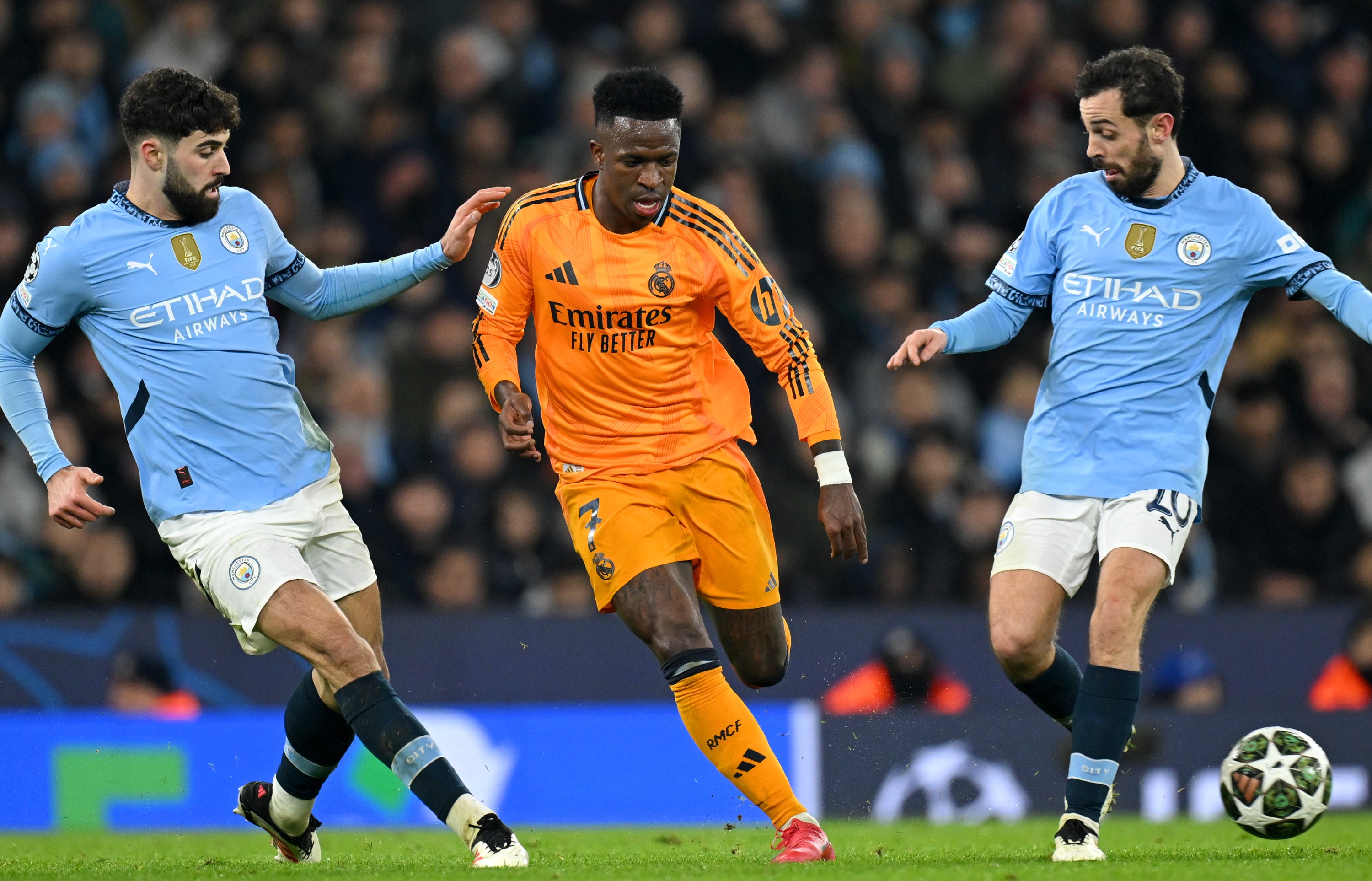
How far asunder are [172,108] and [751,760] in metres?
2.93

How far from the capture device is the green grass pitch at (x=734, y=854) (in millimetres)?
5551

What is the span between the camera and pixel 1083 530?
245 inches

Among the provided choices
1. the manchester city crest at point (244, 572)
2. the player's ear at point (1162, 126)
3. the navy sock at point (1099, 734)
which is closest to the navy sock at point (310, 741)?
the manchester city crest at point (244, 572)

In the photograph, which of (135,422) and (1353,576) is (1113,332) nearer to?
(135,422)

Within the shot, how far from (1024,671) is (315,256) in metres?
6.67

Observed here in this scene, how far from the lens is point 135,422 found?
6008 mm

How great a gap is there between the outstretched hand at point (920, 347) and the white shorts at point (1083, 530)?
623mm

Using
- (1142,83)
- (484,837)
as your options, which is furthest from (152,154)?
(1142,83)

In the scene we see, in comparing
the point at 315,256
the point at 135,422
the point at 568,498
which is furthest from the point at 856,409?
the point at 135,422

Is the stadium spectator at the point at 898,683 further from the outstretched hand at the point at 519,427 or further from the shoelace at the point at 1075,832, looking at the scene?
the outstretched hand at the point at 519,427

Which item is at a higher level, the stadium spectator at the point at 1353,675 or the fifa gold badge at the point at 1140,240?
the fifa gold badge at the point at 1140,240

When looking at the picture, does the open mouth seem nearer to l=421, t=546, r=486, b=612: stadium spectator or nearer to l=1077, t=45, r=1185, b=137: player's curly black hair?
l=1077, t=45, r=1185, b=137: player's curly black hair

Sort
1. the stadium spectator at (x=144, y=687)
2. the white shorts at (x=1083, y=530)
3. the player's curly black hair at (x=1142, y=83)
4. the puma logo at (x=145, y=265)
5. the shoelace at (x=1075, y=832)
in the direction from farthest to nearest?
the stadium spectator at (x=144, y=687) < the player's curly black hair at (x=1142, y=83) < the white shorts at (x=1083, y=530) < the puma logo at (x=145, y=265) < the shoelace at (x=1075, y=832)

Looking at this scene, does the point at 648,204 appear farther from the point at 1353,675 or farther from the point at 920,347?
the point at 1353,675
